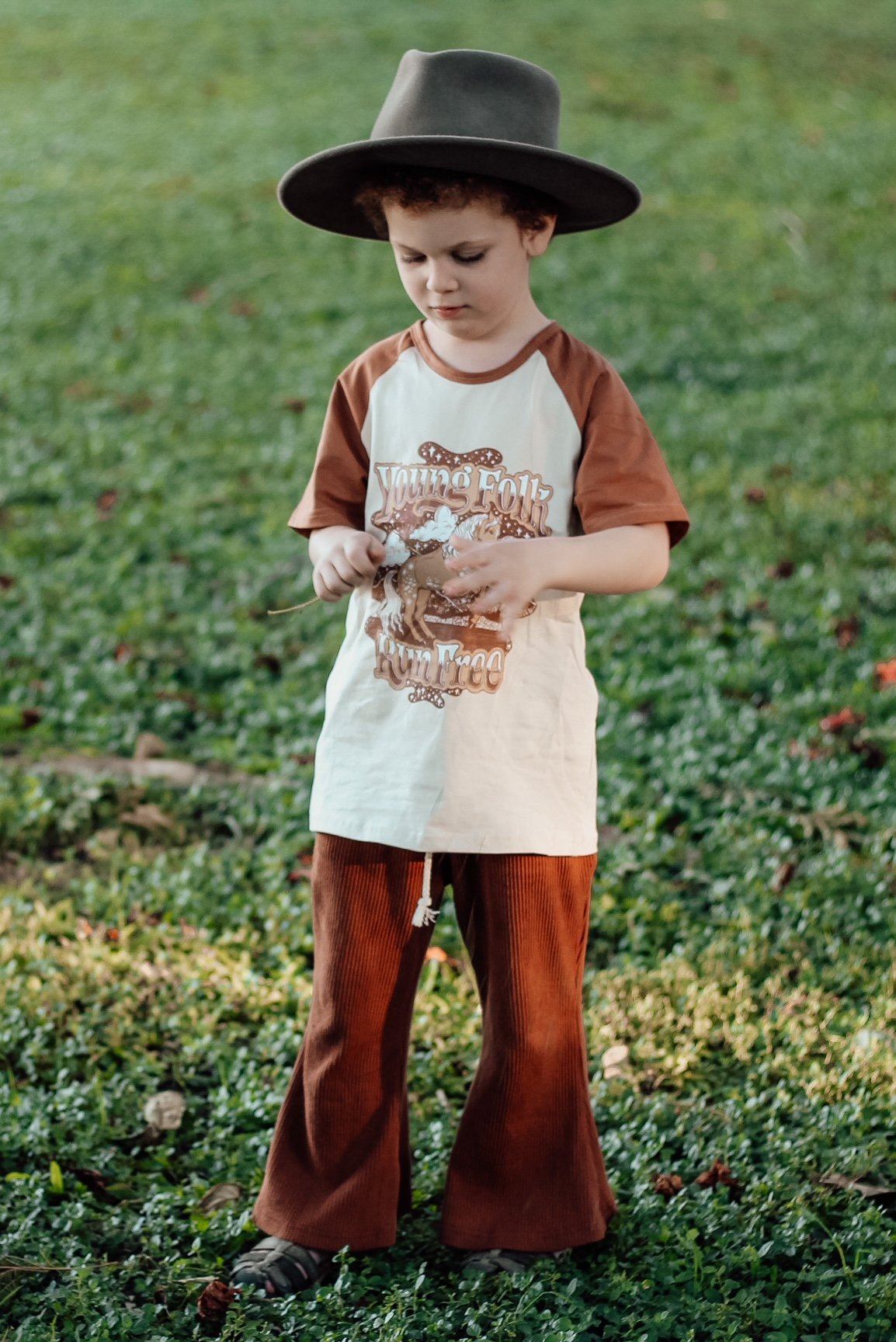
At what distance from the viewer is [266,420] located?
7758mm

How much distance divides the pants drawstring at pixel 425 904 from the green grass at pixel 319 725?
0.62 m

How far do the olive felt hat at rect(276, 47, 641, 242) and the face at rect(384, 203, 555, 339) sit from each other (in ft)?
0.25

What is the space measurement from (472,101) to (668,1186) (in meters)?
2.06

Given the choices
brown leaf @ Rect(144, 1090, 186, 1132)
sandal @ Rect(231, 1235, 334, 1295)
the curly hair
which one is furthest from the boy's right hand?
brown leaf @ Rect(144, 1090, 186, 1132)

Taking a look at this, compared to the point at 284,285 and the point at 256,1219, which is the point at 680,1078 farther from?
the point at 284,285

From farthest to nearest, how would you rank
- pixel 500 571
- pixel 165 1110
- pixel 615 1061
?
pixel 615 1061 < pixel 165 1110 < pixel 500 571

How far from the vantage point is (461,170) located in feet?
7.56

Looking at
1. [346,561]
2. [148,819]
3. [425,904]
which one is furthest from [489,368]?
[148,819]

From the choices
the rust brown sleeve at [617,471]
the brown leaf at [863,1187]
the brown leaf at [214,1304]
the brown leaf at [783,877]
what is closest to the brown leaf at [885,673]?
the brown leaf at [783,877]

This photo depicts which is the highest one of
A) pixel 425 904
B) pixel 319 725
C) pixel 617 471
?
pixel 617 471

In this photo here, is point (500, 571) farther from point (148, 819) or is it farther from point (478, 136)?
point (148, 819)

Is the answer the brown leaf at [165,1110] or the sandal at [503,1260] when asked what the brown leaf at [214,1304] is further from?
the brown leaf at [165,1110]

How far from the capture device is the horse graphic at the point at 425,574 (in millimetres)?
2451

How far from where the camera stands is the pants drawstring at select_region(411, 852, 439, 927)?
2.52 metres
